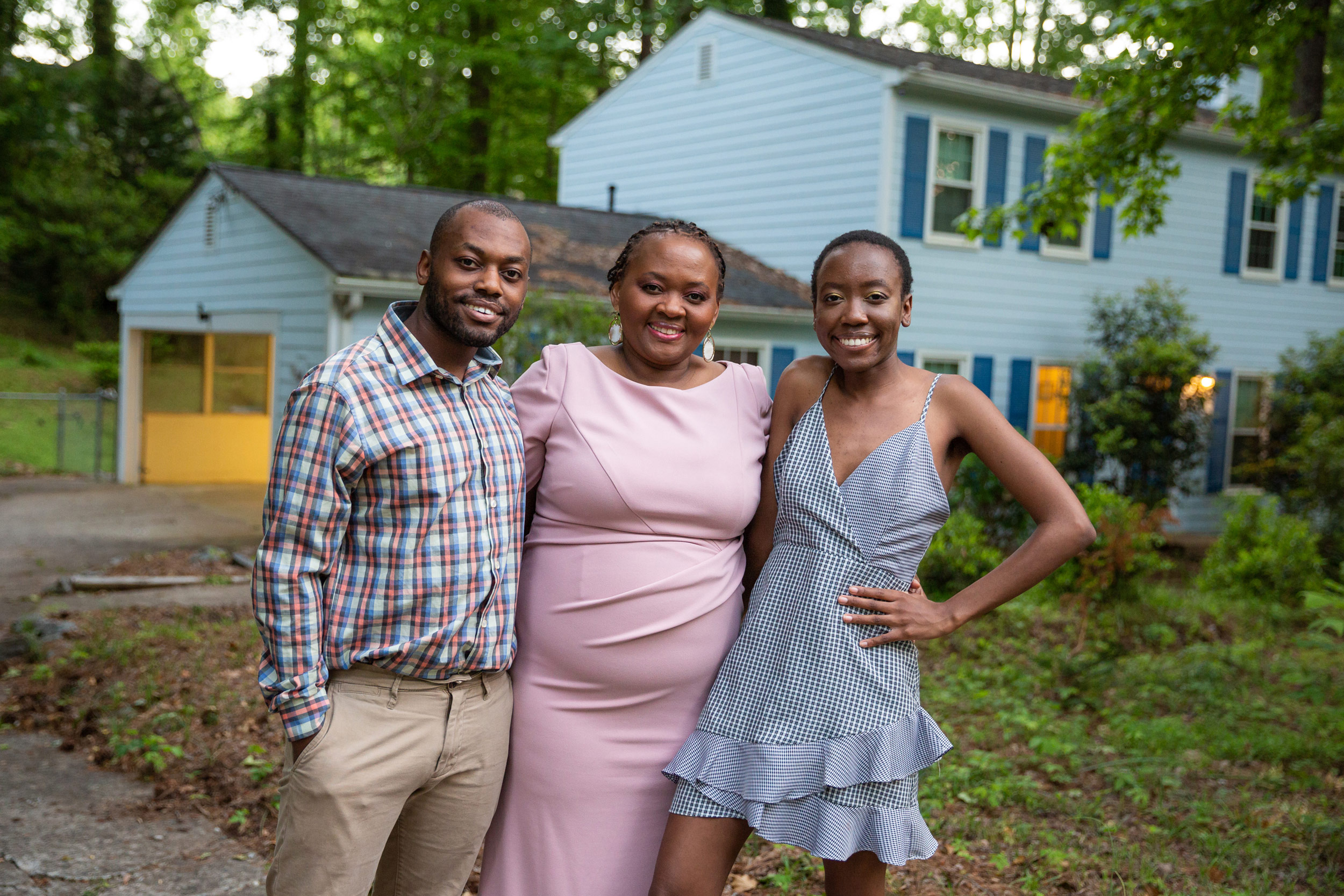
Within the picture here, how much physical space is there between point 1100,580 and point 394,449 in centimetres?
644

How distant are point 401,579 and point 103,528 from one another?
35.8 feet

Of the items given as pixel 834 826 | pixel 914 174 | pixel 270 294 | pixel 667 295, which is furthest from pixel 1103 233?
pixel 834 826

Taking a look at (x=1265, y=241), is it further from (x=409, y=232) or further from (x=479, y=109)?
(x=479, y=109)

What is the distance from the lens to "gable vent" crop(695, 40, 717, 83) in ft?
50.0

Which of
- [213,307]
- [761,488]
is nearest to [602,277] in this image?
[213,307]

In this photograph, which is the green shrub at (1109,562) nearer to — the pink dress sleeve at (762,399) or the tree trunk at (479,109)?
the pink dress sleeve at (762,399)

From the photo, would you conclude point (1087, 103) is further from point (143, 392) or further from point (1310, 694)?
point (143, 392)

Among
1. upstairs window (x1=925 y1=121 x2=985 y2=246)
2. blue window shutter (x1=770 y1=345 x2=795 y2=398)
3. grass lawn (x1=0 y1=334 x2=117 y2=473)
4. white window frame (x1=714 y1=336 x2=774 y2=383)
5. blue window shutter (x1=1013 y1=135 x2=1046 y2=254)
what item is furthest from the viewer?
grass lawn (x1=0 y1=334 x2=117 y2=473)

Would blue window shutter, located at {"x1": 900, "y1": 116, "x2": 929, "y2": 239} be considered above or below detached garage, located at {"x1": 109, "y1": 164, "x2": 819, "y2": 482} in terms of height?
above

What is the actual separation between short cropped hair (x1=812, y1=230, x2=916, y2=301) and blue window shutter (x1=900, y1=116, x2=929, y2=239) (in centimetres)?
1076

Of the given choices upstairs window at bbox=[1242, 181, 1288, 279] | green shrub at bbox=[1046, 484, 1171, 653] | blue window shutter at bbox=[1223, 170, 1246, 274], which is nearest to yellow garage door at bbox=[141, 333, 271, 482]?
green shrub at bbox=[1046, 484, 1171, 653]

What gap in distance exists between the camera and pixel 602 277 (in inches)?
452

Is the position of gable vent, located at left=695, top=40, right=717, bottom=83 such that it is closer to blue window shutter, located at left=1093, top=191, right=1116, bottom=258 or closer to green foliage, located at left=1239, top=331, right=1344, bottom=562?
blue window shutter, located at left=1093, top=191, right=1116, bottom=258

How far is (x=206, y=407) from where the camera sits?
1603cm
